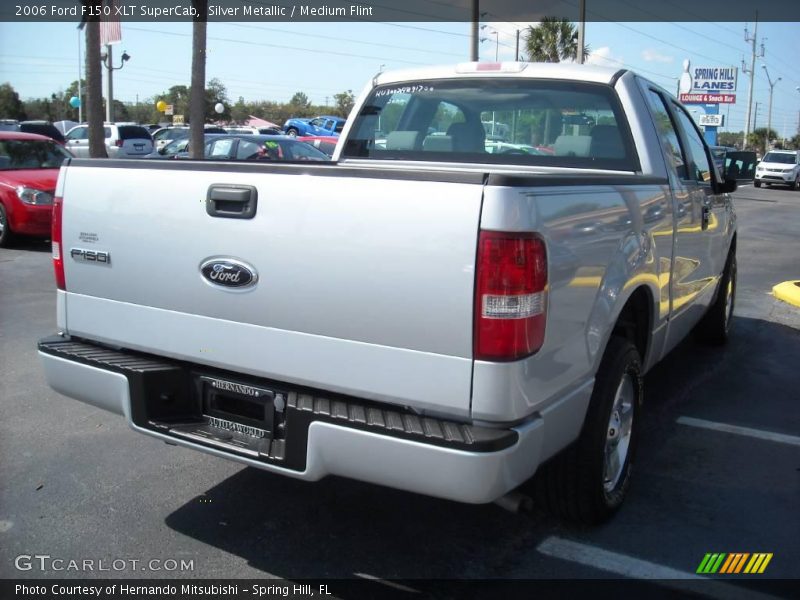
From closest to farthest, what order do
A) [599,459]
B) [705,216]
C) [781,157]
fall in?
[599,459] < [705,216] < [781,157]

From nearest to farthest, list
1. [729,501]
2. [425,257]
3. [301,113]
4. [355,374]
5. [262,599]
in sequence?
[425,257] → [355,374] → [262,599] → [729,501] → [301,113]

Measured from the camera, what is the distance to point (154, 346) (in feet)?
10.6

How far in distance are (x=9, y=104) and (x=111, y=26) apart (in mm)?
51391

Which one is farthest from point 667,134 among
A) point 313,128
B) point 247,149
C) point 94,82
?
point 313,128

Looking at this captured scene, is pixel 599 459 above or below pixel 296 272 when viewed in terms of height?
below

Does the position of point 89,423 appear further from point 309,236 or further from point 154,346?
point 309,236

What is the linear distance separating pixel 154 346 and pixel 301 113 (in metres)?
80.1

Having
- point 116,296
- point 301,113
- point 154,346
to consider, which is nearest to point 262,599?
point 154,346

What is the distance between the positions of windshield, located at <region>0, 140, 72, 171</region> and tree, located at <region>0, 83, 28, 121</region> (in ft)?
198

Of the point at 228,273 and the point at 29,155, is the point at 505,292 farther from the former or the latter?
the point at 29,155

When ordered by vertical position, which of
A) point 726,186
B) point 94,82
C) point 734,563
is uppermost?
point 94,82

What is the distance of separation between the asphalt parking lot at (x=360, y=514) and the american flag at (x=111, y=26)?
66.2 feet

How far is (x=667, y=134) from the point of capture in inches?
183

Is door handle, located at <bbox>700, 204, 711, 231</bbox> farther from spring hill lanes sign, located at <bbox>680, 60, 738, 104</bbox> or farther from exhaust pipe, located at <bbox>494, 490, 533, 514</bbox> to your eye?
spring hill lanes sign, located at <bbox>680, 60, 738, 104</bbox>
